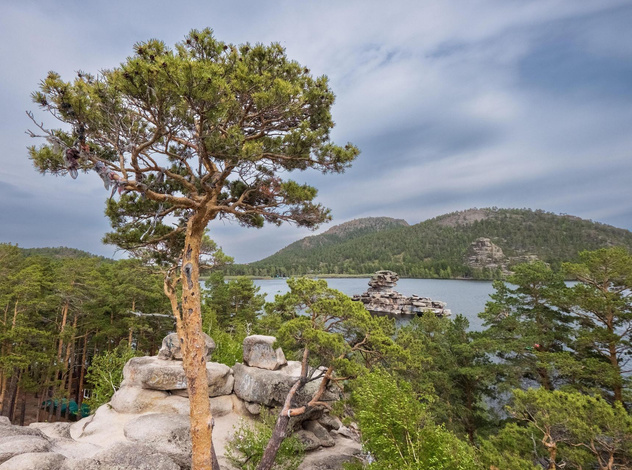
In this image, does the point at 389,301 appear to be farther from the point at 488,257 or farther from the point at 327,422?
the point at 488,257

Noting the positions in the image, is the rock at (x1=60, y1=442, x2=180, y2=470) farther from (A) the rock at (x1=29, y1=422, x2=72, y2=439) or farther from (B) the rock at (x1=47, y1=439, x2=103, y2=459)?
(A) the rock at (x1=29, y1=422, x2=72, y2=439)

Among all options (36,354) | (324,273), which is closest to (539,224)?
(324,273)

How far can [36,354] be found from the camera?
1416 centimetres

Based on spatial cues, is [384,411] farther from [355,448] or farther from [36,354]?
[36,354]

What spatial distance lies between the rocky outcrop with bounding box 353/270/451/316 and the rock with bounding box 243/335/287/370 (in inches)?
1321

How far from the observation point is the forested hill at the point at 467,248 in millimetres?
103688

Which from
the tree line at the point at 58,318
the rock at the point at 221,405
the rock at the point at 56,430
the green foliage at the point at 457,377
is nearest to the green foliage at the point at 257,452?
the rock at the point at 221,405

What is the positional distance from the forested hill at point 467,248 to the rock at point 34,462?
83.1 meters

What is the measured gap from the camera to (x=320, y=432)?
12.4 m

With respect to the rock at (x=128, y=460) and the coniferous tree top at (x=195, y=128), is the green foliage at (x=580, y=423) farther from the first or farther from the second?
the rock at (x=128, y=460)

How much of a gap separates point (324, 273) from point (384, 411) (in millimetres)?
113698

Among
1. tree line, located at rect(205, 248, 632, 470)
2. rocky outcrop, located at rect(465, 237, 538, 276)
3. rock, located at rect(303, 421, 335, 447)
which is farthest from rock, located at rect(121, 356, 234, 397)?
rocky outcrop, located at rect(465, 237, 538, 276)

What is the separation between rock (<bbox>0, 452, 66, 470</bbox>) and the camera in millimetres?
6285

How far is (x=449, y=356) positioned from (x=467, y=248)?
126677 mm
